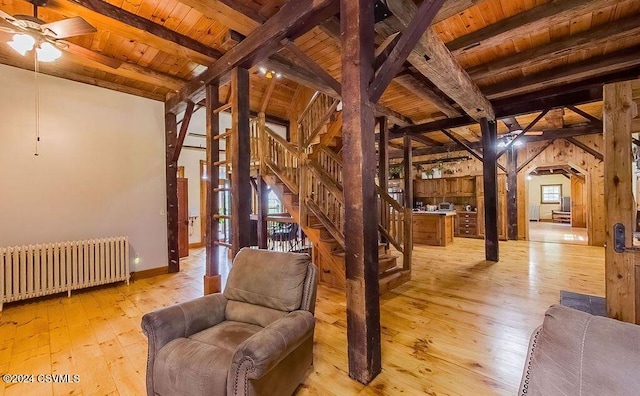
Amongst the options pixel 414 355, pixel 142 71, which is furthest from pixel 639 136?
pixel 142 71

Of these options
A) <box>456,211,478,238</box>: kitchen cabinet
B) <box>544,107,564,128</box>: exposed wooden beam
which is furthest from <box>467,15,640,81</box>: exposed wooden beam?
<box>456,211,478,238</box>: kitchen cabinet

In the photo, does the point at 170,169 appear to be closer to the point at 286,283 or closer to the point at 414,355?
the point at 286,283

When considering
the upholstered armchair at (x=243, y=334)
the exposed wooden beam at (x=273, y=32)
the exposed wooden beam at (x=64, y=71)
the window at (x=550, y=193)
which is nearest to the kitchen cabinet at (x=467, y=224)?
the exposed wooden beam at (x=273, y=32)

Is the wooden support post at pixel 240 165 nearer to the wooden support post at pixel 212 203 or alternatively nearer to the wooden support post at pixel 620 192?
the wooden support post at pixel 212 203

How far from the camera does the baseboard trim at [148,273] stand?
15.2 ft

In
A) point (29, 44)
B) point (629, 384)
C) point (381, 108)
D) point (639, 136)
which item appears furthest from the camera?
point (639, 136)

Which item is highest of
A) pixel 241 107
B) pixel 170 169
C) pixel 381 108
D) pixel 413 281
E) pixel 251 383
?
pixel 381 108

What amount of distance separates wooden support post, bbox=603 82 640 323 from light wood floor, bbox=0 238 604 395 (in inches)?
31.7

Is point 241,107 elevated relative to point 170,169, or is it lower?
elevated

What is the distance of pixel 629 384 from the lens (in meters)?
0.73

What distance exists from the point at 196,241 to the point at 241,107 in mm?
5180

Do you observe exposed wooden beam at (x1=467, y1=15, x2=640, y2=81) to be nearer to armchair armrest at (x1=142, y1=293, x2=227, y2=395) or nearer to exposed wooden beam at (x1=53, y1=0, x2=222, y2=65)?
exposed wooden beam at (x1=53, y1=0, x2=222, y2=65)

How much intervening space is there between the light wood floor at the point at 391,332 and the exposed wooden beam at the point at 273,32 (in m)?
2.89

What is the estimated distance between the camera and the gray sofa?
76 centimetres
